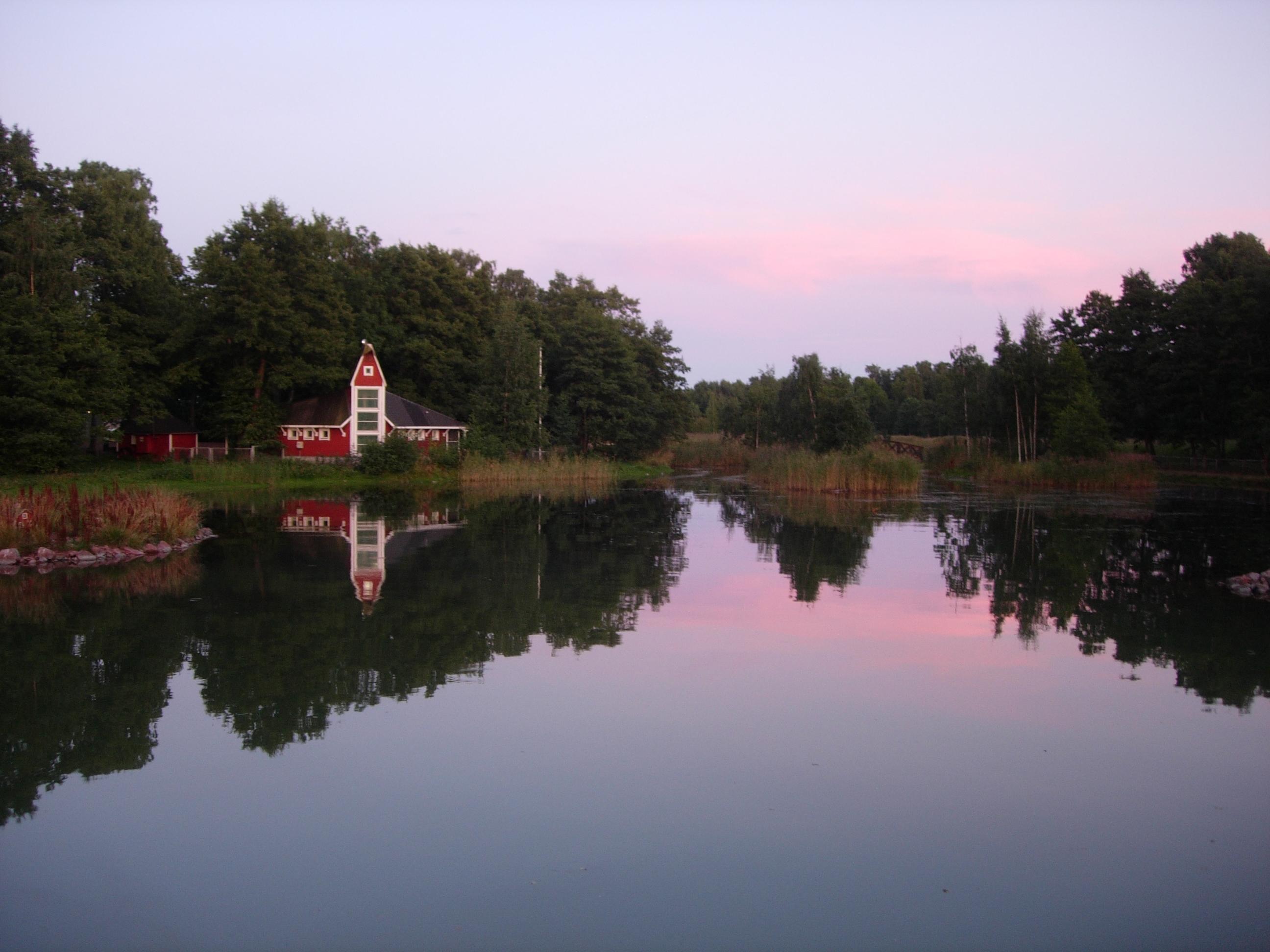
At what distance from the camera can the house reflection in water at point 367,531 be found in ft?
52.5

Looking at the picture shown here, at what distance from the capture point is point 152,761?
7559mm

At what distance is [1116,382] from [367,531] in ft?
157

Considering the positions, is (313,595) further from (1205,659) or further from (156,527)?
(1205,659)

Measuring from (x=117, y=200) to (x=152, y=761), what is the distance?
4742cm

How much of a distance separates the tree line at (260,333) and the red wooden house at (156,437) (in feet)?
3.66

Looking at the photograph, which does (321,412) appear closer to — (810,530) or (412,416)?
(412,416)

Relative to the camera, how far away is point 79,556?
16750 millimetres

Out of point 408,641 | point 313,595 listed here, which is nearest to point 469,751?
point 408,641

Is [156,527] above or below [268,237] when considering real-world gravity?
below

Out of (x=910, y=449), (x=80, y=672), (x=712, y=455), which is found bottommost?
(x=80, y=672)

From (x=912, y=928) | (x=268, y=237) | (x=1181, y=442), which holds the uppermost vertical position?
(x=268, y=237)

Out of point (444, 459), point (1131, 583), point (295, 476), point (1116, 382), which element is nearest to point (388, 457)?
point (444, 459)

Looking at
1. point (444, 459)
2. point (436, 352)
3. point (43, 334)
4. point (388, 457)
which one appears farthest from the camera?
point (436, 352)

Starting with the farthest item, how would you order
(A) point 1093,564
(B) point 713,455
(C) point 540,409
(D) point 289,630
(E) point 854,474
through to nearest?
(B) point 713,455
(C) point 540,409
(E) point 854,474
(A) point 1093,564
(D) point 289,630
